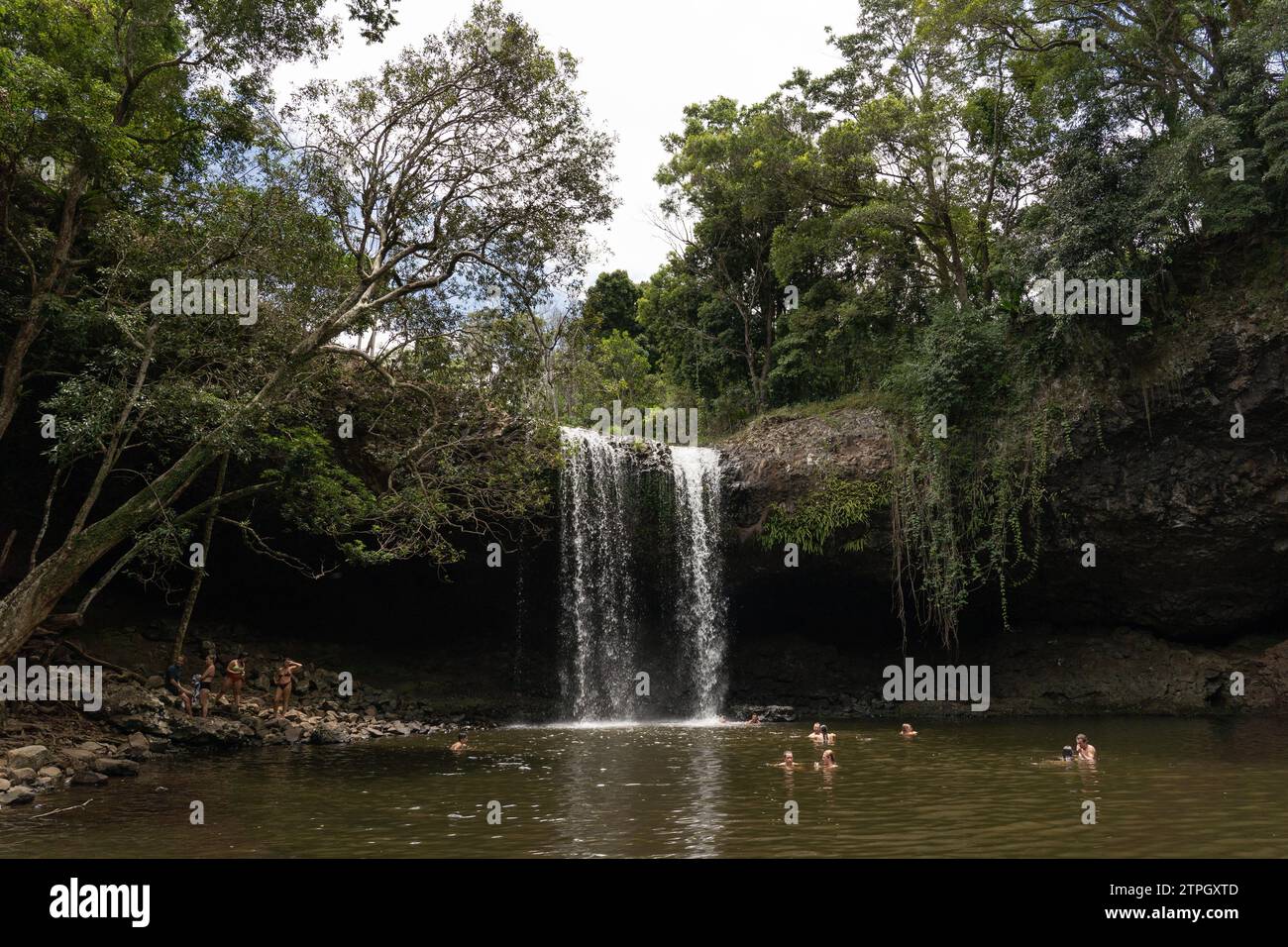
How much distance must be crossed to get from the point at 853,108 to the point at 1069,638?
57.1ft

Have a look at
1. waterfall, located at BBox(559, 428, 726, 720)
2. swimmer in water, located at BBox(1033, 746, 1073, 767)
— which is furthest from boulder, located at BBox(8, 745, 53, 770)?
swimmer in water, located at BBox(1033, 746, 1073, 767)

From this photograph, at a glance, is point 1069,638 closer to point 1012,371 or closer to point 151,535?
point 1012,371

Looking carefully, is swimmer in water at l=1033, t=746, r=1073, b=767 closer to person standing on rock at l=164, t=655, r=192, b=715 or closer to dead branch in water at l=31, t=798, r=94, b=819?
dead branch in water at l=31, t=798, r=94, b=819

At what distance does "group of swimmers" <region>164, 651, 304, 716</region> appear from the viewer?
17391 millimetres

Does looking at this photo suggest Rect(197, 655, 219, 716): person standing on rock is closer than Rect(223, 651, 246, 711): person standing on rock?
Yes

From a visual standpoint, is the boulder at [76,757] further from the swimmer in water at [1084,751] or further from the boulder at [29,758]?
the swimmer in water at [1084,751]

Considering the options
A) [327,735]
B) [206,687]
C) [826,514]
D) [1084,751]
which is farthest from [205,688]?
[1084,751]

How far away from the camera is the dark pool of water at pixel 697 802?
7977mm

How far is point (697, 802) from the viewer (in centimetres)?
1019

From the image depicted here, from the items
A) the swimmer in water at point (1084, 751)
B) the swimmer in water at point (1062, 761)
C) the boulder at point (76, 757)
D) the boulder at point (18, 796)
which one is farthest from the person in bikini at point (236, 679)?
the swimmer in water at point (1084, 751)

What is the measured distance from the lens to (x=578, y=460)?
22.3 m

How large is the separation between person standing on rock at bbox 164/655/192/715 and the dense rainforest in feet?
3.74

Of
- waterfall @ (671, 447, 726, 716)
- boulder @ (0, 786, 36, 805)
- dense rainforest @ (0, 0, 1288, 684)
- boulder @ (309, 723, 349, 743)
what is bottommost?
boulder @ (309, 723, 349, 743)

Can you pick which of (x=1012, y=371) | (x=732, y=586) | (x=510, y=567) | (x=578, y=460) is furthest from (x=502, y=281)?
(x=1012, y=371)
